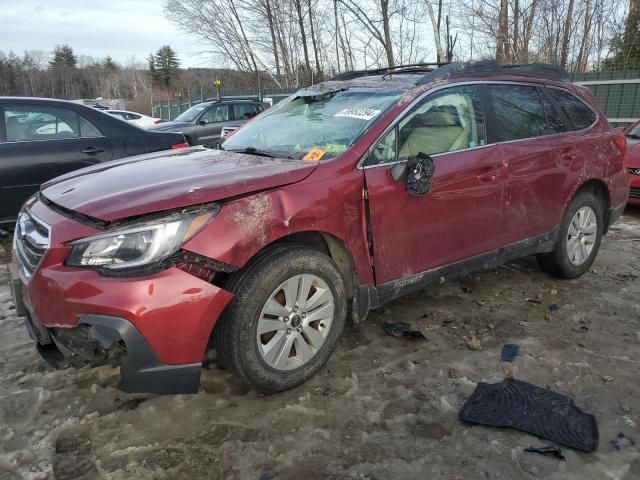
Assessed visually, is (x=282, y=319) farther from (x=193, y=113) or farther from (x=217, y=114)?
(x=193, y=113)

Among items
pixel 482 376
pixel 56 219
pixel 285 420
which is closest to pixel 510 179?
pixel 482 376

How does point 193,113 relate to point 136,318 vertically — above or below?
above

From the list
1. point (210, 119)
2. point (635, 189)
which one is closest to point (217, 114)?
point (210, 119)

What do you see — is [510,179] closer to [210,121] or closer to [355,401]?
[355,401]

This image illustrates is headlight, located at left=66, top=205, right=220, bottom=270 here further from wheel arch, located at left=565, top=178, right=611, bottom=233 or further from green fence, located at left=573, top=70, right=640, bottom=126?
green fence, located at left=573, top=70, right=640, bottom=126

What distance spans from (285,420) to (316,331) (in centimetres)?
50

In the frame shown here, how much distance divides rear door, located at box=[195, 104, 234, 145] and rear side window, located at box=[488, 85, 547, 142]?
28.9 ft

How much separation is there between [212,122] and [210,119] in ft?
0.52

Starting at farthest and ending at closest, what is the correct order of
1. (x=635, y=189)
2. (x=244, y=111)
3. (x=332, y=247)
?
(x=244, y=111)
(x=635, y=189)
(x=332, y=247)

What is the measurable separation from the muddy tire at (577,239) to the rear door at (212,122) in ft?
29.4

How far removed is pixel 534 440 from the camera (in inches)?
93.4

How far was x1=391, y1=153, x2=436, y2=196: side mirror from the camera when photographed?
2.96 metres

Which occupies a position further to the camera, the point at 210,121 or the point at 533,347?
the point at 210,121

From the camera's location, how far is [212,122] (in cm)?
1245
